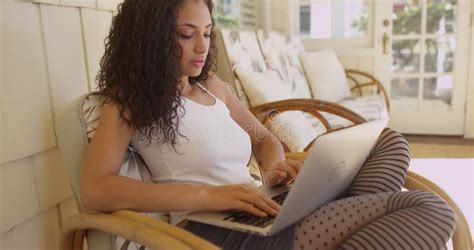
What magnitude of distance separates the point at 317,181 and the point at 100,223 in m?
0.45

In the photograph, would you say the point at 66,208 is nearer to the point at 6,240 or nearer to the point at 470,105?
the point at 6,240

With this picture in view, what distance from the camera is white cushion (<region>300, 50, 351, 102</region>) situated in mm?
3156

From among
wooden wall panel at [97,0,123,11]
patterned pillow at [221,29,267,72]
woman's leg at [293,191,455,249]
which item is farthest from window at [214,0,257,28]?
woman's leg at [293,191,455,249]

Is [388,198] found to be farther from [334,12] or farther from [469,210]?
[334,12]

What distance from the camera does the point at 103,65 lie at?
104 centimetres

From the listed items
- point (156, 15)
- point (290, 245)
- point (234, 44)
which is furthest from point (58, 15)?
point (234, 44)

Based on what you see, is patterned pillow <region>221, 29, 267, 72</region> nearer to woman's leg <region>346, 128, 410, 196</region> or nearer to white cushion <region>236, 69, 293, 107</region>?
white cushion <region>236, 69, 293, 107</region>

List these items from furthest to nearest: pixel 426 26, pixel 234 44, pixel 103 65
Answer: pixel 426 26, pixel 234 44, pixel 103 65

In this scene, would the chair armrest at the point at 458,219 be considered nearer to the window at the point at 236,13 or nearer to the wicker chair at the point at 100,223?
the wicker chair at the point at 100,223

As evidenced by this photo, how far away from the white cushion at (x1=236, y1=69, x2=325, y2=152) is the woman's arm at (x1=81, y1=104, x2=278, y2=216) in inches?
39.8

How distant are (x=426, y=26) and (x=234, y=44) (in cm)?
223

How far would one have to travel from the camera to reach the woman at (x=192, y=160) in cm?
83

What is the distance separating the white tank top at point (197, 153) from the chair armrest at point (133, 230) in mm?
190

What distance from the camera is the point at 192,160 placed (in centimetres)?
104
